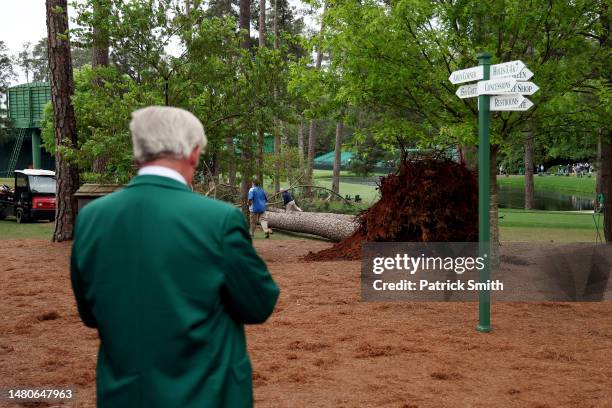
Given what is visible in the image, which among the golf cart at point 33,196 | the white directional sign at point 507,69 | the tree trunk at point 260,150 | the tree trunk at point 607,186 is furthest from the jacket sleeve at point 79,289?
the golf cart at point 33,196

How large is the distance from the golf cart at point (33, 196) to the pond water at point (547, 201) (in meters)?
25.3

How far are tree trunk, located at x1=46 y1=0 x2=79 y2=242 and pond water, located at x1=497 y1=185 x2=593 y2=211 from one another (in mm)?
28178

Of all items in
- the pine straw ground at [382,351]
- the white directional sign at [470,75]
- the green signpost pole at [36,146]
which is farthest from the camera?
the green signpost pole at [36,146]

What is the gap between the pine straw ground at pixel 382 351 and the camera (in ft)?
18.2

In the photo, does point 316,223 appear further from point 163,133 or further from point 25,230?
point 163,133

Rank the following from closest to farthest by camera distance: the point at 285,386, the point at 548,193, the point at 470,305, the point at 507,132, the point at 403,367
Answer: the point at 285,386 < the point at 403,367 < the point at 470,305 < the point at 507,132 < the point at 548,193

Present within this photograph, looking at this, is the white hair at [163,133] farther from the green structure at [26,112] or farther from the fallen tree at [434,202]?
the green structure at [26,112]

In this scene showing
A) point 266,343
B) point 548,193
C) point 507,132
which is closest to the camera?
point 266,343

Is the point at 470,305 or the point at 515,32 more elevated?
the point at 515,32

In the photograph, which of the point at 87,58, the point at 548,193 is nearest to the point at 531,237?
the point at 548,193

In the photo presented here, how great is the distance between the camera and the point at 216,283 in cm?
243

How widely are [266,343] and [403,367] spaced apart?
158 cm

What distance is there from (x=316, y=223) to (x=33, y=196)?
10.5 meters

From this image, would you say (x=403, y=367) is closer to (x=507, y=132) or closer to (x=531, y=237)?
(x=507, y=132)
